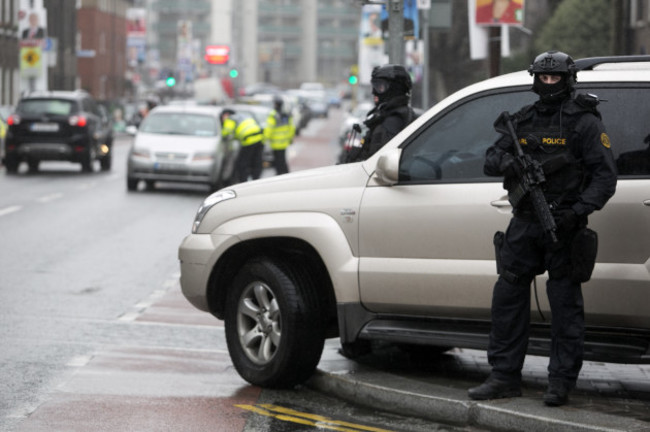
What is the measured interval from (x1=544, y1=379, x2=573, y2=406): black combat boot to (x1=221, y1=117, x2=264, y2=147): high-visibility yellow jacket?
19.2m

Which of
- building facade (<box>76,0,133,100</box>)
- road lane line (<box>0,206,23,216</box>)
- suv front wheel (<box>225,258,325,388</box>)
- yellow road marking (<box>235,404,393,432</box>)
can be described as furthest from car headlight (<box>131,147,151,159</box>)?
building facade (<box>76,0,133,100</box>)

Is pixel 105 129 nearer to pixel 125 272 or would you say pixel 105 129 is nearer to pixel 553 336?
pixel 125 272

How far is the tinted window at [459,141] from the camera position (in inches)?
317

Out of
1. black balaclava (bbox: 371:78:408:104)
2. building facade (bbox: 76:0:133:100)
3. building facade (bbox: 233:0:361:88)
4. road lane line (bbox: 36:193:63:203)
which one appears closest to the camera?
black balaclava (bbox: 371:78:408:104)

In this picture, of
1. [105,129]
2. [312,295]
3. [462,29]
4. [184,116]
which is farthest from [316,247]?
[462,29]

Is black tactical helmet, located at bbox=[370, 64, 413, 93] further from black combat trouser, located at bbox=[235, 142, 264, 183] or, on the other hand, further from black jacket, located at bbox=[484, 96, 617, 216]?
black combat trouser, located at bbox=[235, 142, 264, 183]

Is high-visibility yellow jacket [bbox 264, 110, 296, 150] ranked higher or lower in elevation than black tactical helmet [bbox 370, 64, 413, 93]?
lower

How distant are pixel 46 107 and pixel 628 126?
26325 millimetres

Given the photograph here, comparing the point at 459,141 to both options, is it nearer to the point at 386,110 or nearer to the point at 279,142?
the point at 386,110

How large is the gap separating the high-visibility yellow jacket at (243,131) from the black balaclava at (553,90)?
1923 cm

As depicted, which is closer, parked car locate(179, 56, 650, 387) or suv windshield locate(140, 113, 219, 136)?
parked car locate(179, 56, 650, 387)

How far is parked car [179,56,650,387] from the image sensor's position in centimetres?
764

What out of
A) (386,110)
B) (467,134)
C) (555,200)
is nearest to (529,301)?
(555,200)

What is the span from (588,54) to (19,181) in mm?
17241
